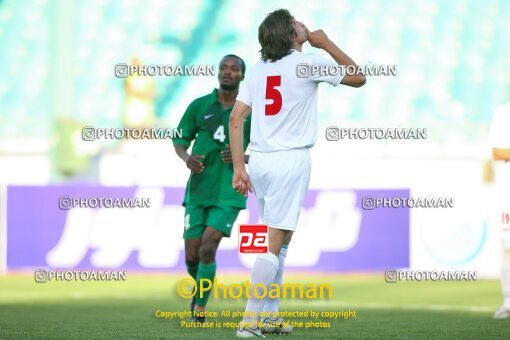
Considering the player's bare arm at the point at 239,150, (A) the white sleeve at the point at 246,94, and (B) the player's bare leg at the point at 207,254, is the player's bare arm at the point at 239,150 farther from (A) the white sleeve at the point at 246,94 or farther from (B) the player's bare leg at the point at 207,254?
(B) the player's bare leg at the point at 207,254

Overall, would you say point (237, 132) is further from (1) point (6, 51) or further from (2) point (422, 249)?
(1) point (6, 51)

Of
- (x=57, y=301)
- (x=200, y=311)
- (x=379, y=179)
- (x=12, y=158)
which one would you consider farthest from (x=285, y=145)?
(x=12, y=158)

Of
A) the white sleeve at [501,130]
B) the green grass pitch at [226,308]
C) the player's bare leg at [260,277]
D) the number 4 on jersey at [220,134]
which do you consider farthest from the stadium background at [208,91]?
the player's bare leg at [260,277]

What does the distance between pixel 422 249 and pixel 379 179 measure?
6.17m

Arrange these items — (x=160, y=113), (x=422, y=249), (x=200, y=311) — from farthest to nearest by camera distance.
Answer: (x=160, y=113) < (x=422, y=249) < (x=200, y=311)

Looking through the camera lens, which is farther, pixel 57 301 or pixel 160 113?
pixel 160 113

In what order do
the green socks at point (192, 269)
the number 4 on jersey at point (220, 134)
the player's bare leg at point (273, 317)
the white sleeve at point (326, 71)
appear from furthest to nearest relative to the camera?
the green socks at point (192, 269)
the number 4 on jersey at point (220, 134)
the player's bare leg at point (273, 317)
the white sleeve at point (326, 71)

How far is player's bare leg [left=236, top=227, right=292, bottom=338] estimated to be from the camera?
6016 millimetres

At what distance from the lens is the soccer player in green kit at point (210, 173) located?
24.9 ft

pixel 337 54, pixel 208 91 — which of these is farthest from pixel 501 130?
pixel 208 91

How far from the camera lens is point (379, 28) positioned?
111ft

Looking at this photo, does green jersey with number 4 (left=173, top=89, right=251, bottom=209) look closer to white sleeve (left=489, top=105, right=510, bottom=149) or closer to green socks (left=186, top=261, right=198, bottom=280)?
green socks (left=186, top=261, right=198, bottom=280)

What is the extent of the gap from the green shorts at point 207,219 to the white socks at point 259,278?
5.12 feet

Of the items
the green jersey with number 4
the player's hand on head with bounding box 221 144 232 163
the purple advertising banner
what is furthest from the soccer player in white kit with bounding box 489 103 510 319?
the purple advertising banner
